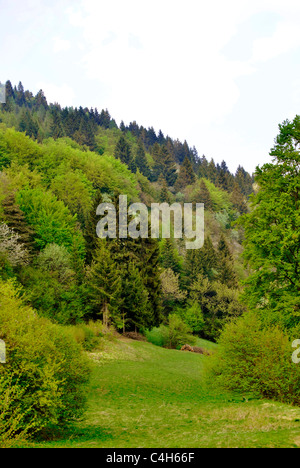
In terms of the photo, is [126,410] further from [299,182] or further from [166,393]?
[299,182]

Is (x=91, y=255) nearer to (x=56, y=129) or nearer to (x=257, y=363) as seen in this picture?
(x=257, y=363)

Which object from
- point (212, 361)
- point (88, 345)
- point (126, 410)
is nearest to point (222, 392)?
point (212, 361)

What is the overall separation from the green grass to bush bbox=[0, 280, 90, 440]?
891 mm

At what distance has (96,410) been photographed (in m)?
16.5


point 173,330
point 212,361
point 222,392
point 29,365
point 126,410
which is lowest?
point 173,330

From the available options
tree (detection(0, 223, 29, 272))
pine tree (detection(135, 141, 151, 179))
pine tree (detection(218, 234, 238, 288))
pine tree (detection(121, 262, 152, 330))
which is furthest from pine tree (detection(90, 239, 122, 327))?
pine tree (detection(135, 141, 151, 179))

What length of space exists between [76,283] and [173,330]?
17075 mm

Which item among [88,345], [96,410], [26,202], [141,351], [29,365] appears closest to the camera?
[29,365]

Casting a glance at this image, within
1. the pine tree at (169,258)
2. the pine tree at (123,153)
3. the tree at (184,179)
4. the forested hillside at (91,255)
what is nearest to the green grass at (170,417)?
the forested hillside at (91,255)

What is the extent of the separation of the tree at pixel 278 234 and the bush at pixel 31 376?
11.2 metres

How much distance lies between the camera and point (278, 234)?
61.4ft

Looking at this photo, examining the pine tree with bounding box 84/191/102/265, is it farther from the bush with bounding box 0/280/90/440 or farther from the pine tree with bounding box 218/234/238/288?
the bush with bounding box 0/280/90/440

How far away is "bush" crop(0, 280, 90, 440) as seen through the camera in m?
10.2
